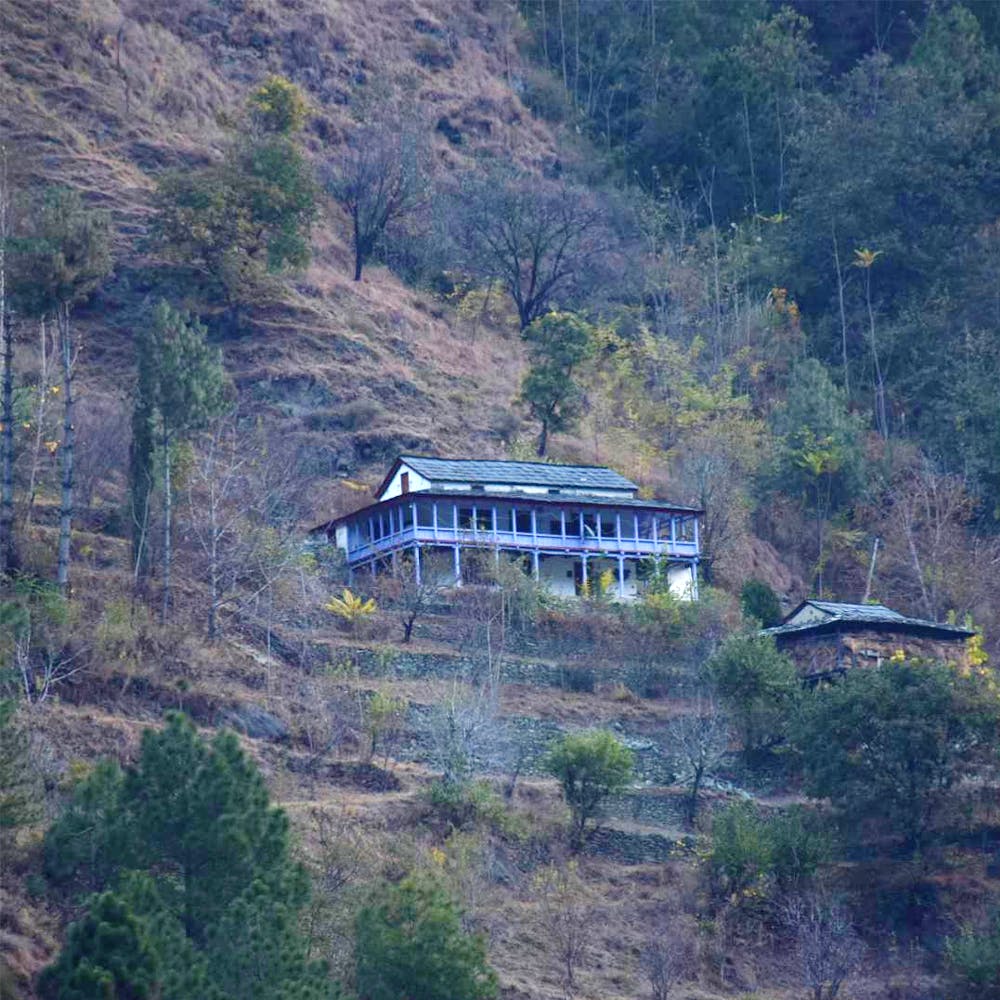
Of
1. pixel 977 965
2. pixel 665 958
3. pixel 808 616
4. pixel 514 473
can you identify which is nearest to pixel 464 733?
pixel 665 958

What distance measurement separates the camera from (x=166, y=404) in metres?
48.7

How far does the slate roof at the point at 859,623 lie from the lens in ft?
161

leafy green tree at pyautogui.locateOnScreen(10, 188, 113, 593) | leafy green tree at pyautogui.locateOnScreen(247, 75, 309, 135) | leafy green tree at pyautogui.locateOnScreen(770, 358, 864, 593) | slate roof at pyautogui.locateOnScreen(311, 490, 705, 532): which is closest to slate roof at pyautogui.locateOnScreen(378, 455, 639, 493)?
slate roof at pyautogui.locateOnScreen(311, 490, 705, 532)

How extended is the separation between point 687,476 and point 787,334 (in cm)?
1654

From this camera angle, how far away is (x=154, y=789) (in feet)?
103

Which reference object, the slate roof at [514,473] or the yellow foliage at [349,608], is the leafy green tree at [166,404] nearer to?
the yellow foliage at [349,608]

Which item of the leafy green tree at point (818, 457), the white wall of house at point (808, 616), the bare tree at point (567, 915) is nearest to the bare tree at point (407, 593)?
the white wall of house at point (808, 616)

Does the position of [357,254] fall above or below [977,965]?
above

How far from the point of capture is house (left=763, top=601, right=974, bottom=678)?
4888 cm

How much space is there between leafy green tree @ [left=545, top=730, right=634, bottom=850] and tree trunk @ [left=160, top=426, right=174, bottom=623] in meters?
10.4

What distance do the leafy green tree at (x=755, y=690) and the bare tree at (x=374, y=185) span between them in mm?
34147

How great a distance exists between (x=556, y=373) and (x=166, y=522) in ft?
66.1

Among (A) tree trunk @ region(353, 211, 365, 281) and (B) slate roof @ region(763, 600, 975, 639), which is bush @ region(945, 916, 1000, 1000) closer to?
(B) slate roof @ region(763, 600, 975, 639)

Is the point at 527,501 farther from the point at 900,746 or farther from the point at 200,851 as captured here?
the point at 200,851
